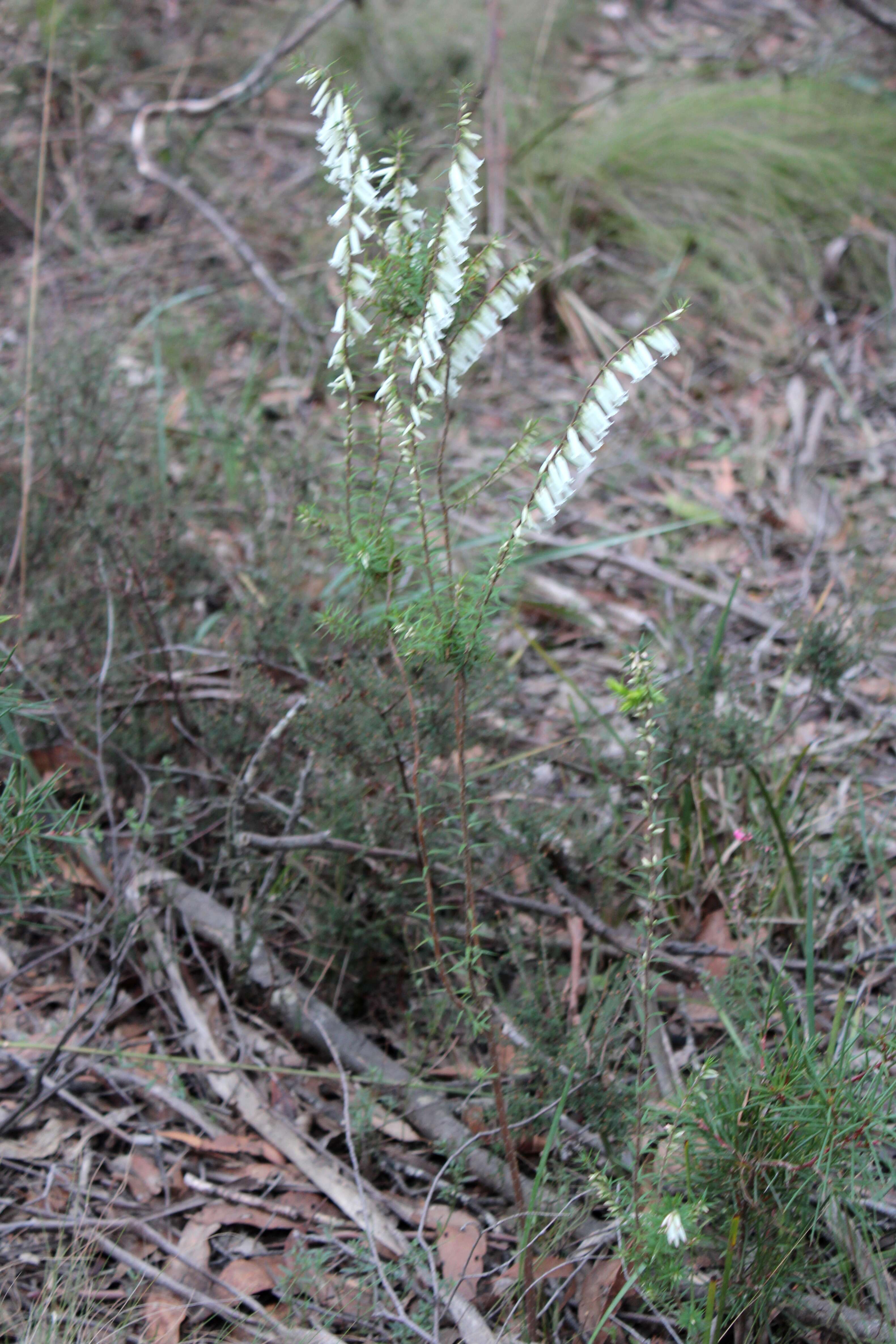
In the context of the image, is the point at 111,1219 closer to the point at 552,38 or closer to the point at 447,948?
the point at 447,948

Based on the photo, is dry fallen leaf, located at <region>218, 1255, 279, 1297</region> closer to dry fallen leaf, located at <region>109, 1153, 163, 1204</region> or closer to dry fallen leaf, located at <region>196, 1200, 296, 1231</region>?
dry fallen leaf, located at <region>196, 1200, 296, 1231</region>

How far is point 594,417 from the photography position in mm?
1186

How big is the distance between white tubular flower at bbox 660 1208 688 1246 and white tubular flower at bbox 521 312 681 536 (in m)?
0.83

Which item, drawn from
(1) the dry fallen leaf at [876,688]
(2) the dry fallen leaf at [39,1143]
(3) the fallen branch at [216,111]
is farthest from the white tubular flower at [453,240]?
(3) the fallen branch at [216,111]

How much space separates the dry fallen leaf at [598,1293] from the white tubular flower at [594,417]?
3.61 ft

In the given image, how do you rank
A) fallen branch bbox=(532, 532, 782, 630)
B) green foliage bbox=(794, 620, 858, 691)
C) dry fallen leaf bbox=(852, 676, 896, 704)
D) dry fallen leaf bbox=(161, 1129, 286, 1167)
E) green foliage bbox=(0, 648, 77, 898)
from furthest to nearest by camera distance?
fallen branch bbox=(532, 532, 782, 630)
dry fallen leaf bbox=(852, 676, 896, 704)
green foliage bbox=(794, 620, 858, 691)
dry fallen leaf bbox=(161, 1129, 286, 1167)
green foliage bbox=(0, 648, 77, 898)

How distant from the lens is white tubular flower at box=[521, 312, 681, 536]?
46.1 inches

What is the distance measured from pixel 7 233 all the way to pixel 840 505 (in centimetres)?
412

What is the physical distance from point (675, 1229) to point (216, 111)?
4.37 metres

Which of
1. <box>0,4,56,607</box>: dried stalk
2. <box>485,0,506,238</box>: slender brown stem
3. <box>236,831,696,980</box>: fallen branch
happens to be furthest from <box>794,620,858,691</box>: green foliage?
<box>485,0,506,238</box>: slender brown stem

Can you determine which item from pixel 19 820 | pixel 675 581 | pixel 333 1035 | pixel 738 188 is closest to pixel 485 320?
pixel 19 820

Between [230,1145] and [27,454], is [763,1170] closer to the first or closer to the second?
[230,1145]

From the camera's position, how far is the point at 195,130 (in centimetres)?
532

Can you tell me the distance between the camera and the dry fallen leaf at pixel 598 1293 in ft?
4.79
